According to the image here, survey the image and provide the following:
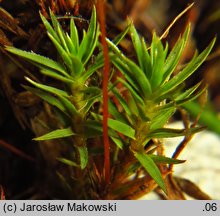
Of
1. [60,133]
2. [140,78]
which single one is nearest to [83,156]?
[60,133]

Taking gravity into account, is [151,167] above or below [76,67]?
below

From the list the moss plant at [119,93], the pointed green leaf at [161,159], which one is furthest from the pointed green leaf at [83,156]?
the pointed green leaf at [161,159]

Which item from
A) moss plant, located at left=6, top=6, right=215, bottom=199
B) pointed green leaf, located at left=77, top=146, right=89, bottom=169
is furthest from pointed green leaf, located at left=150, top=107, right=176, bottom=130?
pointed green leaf, located at left=77, top=146, right=89, bottom=169

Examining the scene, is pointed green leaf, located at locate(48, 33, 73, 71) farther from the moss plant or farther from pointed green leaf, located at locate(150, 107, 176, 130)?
pointed green leaf, located at locate(150, 107, 176, 130)

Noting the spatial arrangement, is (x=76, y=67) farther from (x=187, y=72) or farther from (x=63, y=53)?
(x=187, y=72)

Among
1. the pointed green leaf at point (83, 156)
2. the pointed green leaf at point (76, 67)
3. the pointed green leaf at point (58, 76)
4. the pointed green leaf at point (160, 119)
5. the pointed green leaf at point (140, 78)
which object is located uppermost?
the pointed green leaf at point (76, 67)

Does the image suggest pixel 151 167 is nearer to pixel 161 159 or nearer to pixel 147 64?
pixel 161 159

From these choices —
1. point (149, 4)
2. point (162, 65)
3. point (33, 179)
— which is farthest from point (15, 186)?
point (149, 4)

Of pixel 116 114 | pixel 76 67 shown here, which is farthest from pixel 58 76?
pixel 116 114

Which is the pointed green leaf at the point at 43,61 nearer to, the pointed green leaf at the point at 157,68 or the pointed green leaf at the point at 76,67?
the pointed green leaf at the point at 76,67
